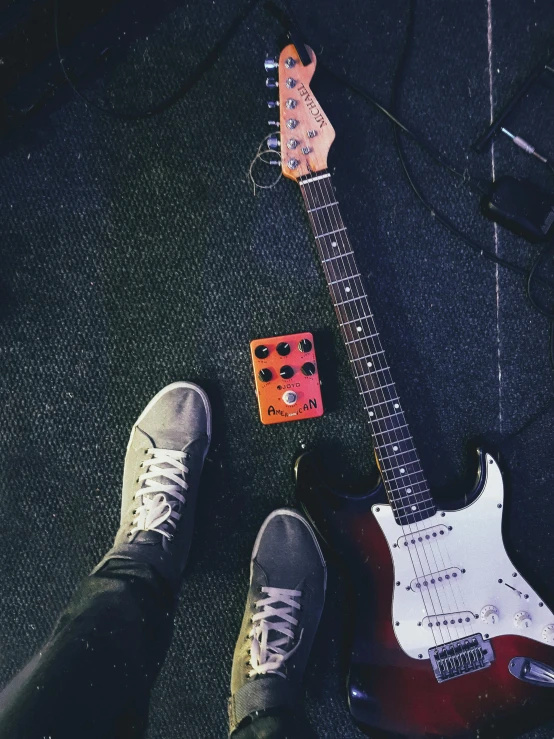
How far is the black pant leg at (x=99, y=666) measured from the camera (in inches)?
31.4

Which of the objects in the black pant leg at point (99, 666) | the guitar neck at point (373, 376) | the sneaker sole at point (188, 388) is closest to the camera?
the black pant leg at point (99, 666)

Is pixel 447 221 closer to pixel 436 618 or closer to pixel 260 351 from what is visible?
pixel 260 351

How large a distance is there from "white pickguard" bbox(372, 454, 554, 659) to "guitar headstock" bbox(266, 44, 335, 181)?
2.29 feet

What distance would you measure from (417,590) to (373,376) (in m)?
0.43

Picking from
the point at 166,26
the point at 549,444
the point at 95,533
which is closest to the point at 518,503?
the point at 549,444

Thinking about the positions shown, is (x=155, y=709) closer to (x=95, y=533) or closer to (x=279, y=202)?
(x=95, y=533)

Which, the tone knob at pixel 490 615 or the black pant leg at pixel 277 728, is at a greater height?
the tone knob at pixel 490 615

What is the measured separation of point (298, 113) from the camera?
3.35 ft

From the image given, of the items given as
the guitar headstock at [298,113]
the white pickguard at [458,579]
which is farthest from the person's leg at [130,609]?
the guitar headstock at [298,113]

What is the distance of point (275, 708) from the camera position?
3.44 ft

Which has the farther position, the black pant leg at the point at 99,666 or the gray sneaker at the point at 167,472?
the gray sneaker at the point at 167,472

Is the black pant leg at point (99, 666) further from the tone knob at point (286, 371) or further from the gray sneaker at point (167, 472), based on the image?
the tone knob at point (286, 371)

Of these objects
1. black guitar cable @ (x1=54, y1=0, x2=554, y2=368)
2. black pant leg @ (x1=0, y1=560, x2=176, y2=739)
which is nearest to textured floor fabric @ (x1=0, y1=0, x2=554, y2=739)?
black guitar cable @ (x1=54, y1=0, x2=554, y2=368)

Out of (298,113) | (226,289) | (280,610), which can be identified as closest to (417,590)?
(280,610)
